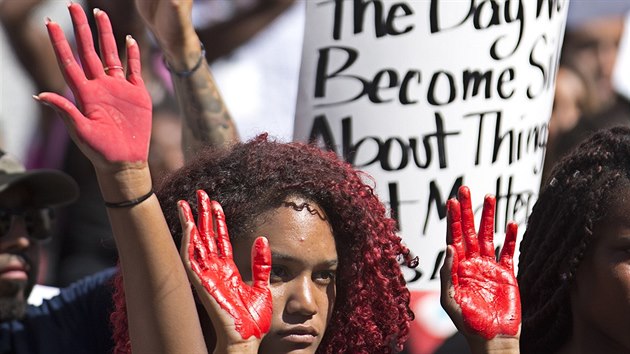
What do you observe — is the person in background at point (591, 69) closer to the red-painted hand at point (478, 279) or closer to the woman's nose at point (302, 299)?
the red-painted hand at point (478, 279)

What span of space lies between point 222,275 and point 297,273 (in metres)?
0.31

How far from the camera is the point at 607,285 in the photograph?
108 inches

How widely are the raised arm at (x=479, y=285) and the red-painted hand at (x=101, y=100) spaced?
69cm

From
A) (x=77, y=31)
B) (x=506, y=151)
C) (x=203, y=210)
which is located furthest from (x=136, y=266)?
(x=506, y=151)

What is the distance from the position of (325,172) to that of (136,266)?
63cm

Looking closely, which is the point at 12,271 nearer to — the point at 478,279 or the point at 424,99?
the point at 424,99

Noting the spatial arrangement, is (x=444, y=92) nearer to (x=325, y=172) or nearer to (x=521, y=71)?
(x=521, y=71)

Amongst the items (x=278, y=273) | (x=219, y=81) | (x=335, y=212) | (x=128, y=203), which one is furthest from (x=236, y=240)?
Result: (x=219, y=81)

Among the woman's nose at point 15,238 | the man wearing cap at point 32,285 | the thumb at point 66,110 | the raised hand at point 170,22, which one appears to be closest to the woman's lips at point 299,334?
the thumb at point 66,110

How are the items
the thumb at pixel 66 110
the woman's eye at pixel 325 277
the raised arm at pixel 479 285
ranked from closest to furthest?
the thumb at pixel 66 110 < the raised arm at pixel 479 285 < the woman's eye at pixel 325 277

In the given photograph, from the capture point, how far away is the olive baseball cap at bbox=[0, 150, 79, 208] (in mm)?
3740

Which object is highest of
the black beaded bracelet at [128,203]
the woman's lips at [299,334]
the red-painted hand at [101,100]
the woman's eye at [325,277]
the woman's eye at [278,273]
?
the red-painted hand at [101,100]

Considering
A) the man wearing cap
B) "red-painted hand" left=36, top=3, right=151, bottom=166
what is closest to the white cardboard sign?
the man wearing cap

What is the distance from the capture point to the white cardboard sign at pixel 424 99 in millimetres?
3189
